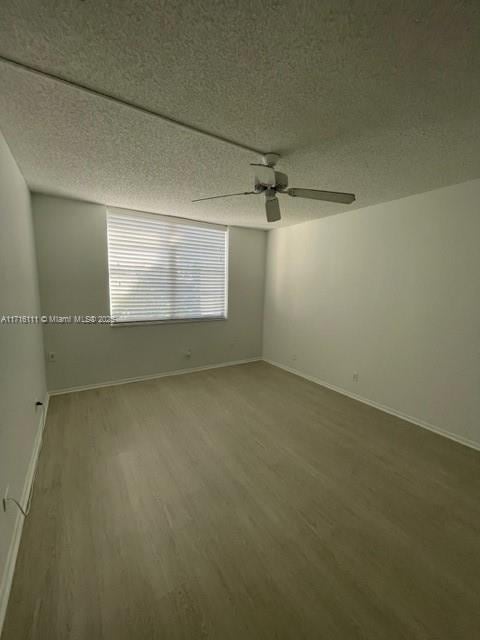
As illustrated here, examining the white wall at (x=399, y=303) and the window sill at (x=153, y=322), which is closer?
the white wall at (x=399, y=303)

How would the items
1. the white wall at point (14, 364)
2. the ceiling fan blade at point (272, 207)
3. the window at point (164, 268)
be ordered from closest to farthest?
1. the white wall at point (14, 364)
2. the ceiling fan blade at point (272, 207)
3. the window at point (164, 268)

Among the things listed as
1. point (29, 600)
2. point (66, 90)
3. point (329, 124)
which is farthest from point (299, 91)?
point (29, 600)

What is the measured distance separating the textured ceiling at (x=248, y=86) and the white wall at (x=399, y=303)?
0.54 meters

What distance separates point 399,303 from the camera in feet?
9.45

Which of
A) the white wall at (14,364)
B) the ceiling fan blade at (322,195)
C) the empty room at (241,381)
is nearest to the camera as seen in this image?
the empty room at (241,381)

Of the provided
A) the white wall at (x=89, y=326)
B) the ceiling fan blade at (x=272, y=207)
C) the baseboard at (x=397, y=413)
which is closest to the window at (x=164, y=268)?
the white wall at (x=89, y=326)

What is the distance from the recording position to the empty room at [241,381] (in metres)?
1.07

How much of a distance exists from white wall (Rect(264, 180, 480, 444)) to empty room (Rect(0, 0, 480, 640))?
23mm

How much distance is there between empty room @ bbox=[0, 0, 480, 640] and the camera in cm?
107

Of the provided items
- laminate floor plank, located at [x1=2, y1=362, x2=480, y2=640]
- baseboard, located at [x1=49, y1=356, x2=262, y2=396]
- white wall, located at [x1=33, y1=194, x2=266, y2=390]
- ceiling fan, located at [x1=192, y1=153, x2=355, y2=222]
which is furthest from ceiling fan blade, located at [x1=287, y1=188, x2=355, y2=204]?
baseboard, located at [x1=49, y1=356, x2=262, y2=396]

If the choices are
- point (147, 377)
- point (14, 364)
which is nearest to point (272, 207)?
point (14, 364)

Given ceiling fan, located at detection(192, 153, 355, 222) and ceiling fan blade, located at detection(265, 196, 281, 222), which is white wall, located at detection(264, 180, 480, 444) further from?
ceiling fan blade, located at detection(265, 196, 281, 222)

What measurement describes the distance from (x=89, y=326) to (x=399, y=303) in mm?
3756

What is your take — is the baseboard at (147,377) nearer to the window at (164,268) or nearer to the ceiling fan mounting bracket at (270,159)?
the window at (164,268)
